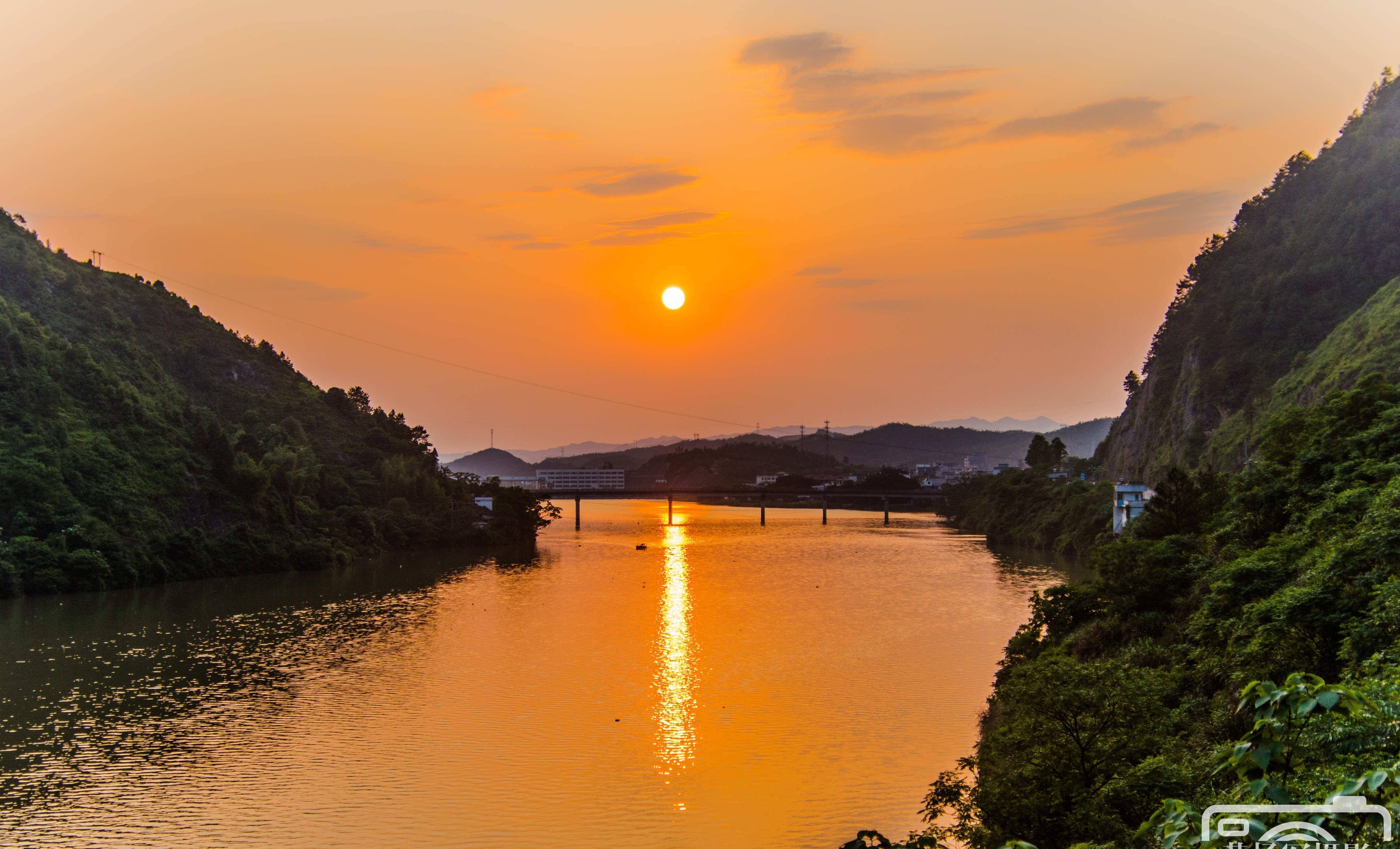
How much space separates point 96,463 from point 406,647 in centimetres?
3009

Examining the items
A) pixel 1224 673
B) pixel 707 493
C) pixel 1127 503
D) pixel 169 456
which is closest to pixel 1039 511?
pixel 1127 503

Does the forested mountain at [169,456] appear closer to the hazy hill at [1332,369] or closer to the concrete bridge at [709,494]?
the concrete bridge at [709,494]

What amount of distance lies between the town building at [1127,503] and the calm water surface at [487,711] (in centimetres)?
694

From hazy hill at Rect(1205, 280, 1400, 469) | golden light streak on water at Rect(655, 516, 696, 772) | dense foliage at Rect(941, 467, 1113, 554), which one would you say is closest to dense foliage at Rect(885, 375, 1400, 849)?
golden light streak on water at Rect(655, 516, 696, 772)

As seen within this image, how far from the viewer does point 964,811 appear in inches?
663

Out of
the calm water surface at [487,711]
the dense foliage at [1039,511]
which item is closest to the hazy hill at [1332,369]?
the dense foliage at [1039,511]

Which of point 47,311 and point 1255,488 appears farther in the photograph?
point 47,311

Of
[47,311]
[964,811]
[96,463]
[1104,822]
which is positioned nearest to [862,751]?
[964,811]

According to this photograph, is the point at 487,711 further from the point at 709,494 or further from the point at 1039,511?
the point at 709,494

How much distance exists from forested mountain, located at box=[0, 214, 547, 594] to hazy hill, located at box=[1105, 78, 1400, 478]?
5495 cm

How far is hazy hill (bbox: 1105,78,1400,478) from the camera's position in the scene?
70875 millimetres

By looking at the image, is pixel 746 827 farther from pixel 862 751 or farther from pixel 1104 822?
pixel 1104 822

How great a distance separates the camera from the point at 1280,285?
75500mm

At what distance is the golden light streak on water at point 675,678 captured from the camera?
26250 millimetres
